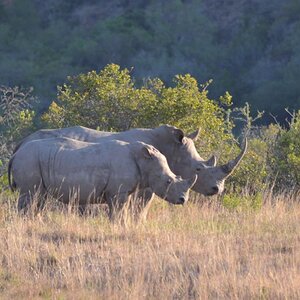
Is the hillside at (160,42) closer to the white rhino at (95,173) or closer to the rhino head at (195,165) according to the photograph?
the rhino head at (195,165)

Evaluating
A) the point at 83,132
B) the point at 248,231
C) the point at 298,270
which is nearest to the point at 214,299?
the point at 298,270

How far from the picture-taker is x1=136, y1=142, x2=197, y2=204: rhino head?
13938 millimetres

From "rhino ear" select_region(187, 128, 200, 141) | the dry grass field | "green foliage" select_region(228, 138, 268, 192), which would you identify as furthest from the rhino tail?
"green foliage" select_region(228, 138, 268, 192)

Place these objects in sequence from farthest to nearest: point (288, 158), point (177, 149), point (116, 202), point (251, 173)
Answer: point (288, 158) < point (251, 173) < point (177, 149) < point (116, 202)

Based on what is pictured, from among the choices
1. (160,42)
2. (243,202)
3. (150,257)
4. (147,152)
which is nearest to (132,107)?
(243,202)

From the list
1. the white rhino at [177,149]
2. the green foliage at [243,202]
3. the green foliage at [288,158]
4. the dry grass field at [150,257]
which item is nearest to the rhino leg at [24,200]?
the dry grass field at [150,257]

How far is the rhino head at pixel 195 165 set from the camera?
50.1 feet

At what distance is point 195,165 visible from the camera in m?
15.4

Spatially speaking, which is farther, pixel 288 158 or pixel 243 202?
pixel 288 158

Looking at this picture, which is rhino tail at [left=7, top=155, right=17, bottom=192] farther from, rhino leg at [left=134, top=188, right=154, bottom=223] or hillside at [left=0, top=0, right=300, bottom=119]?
hillside at [left=0, top=0, right=300, bottom=119]

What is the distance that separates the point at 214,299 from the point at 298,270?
102 cm

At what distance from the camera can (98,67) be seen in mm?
47250

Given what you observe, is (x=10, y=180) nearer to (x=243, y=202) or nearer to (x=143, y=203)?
(x=143, y=203)

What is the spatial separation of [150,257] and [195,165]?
4.14 meters
